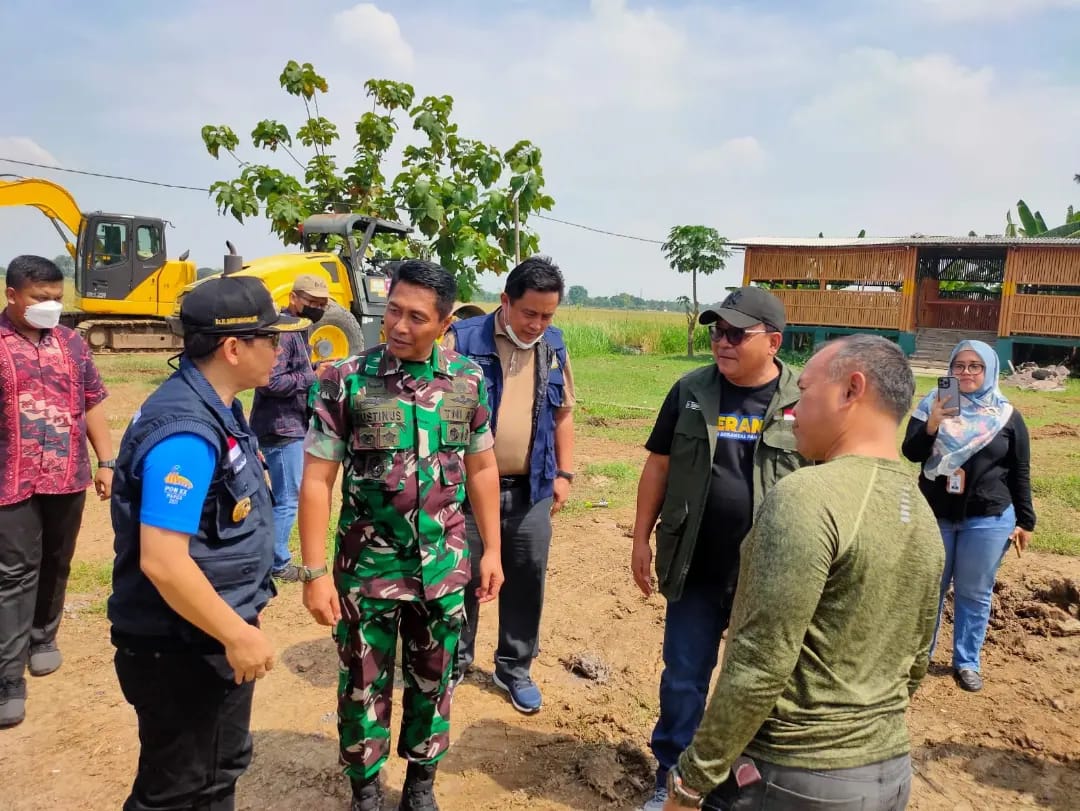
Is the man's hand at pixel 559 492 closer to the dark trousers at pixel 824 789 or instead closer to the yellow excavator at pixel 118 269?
the dark trousers at pixel 824 789

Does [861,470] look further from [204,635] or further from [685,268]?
[685,268]

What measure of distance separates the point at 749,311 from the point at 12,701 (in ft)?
11.4

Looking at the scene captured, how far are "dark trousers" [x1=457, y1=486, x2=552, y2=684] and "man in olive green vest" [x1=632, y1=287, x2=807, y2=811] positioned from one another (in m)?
0.83

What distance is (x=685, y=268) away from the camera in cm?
2506

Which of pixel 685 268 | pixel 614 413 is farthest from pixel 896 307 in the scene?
pixel 614 413

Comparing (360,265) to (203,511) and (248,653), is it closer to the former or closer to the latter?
(203,511)

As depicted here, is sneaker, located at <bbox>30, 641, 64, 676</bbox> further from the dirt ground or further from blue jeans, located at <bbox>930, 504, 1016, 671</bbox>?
blue jeans, located at <bbox>930, 504, 1016, 671</bbox>

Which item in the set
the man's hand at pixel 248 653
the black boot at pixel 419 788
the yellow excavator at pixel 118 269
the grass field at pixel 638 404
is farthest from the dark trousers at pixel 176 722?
the yellow excavator at pixel 118 269

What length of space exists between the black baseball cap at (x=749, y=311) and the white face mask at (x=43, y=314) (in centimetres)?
279

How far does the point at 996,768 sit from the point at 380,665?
2.68 m

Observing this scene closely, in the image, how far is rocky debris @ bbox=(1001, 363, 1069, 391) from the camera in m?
16.6

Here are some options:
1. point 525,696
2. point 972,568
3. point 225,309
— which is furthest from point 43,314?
point 972,568

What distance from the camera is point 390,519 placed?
7.91 ft

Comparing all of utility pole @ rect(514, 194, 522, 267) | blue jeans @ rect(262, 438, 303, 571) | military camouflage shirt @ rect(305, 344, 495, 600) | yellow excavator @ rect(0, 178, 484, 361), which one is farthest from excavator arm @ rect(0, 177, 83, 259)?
military camouflage shirt @ rect(305, 344, 495, 600)
